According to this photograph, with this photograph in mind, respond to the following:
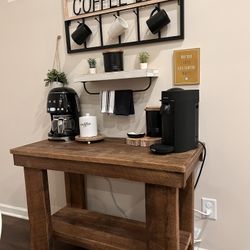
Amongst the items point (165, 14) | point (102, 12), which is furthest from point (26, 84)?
point (165, 14)

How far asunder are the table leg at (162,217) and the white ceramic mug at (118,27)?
0.89 m

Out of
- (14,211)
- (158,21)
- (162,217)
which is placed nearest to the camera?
(162,217)

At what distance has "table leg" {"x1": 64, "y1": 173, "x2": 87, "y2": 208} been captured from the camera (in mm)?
1690

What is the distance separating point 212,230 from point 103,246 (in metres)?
0.65

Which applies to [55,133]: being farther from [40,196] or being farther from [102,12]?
[102,12]

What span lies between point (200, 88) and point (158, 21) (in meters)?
0.42

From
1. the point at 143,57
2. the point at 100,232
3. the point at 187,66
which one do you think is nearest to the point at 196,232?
the point at 100,232

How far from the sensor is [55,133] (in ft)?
4.89

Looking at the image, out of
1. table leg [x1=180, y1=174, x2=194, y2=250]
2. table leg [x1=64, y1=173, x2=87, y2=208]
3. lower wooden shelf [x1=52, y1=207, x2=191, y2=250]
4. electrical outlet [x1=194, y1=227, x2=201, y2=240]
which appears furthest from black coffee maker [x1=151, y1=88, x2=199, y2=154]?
table leg [x1=64, y1=173, x2=87, y2=208]

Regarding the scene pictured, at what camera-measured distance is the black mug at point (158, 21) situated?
1273 millimetres

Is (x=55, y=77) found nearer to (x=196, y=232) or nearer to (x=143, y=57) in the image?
(x=143, y=57)

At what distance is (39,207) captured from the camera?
134cm

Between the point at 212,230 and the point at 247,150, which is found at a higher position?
the point at 247,150

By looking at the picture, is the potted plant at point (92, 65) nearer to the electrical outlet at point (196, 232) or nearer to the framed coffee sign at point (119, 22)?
the framed coffee sign at point (119, 22)
